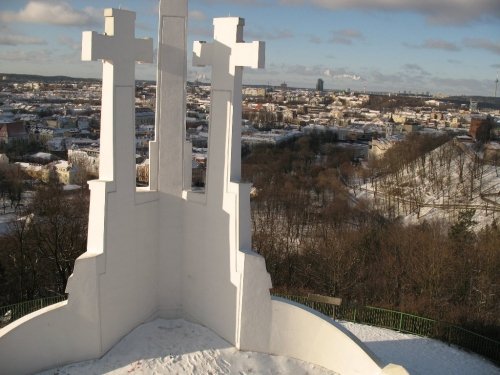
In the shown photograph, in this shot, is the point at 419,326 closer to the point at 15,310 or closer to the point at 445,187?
the point at 15,310

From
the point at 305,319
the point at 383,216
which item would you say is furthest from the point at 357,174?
the point at 305,319

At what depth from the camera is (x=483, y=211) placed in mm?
41156

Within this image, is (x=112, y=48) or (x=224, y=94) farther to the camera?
(x=224, y=94)

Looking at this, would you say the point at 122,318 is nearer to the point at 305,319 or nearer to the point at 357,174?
the point at 305,319

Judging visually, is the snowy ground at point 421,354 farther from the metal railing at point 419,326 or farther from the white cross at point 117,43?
the white cross at point 117,43

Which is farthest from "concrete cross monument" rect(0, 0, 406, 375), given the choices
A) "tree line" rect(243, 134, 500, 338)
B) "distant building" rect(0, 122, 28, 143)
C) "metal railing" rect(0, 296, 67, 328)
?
"distant building" rect(0, 122, 28, 143)

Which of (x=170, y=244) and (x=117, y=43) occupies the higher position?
(x=117, y=43)

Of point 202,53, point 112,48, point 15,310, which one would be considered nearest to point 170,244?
point 202,53

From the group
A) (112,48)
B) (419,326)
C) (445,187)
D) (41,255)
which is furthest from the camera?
(445,187)

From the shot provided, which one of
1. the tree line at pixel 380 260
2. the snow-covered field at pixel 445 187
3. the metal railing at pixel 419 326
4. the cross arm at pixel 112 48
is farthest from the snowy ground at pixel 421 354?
the snow-covered field at pixel 445 187

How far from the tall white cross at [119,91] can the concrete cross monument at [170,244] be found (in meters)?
0.02

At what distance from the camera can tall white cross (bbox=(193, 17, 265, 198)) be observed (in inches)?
332

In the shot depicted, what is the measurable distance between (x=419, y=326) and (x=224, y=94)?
8971 mm

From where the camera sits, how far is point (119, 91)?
838 cm
